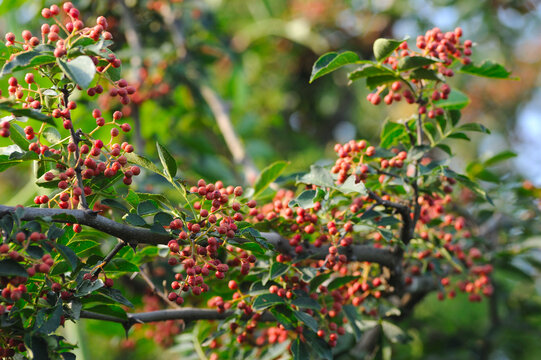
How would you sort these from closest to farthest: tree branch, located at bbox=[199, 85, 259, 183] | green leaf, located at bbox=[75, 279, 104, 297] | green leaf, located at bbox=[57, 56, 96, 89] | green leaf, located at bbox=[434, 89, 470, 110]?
green leaf, located at bbox=[57, 56, 96, 89]
green leaf, located at bbox=[75, 279, 104, 297]
green leaf, located at bbox=[434, 89, 470, 110]
tree branch, located at bbox=[199, 85, 259, 183]

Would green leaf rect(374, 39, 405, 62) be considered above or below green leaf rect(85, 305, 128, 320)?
above

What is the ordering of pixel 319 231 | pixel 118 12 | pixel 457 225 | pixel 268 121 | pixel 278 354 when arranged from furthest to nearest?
pixel 268 121
pixel 118 12
pixel 457 225
pixel 278 354
pixel 319 231

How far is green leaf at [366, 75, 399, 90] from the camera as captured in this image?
1.10 meters

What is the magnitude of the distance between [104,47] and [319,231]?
2.03ft

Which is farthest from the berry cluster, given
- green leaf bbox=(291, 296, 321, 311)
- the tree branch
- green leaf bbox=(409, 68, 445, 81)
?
the tree branch

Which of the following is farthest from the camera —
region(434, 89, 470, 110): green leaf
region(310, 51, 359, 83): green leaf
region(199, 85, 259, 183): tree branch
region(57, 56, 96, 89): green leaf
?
region(199, 85, 259, 183): tree branch

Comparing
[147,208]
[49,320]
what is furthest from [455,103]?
[49,320]

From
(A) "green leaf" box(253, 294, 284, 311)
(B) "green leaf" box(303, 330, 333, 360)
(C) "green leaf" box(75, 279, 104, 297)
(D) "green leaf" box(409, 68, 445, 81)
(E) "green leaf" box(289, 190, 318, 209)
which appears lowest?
(B) "green leaf" box(303, 330, 333, 360)

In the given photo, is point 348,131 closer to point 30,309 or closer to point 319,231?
point 319,231

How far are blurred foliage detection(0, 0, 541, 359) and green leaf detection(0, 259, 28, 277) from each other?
71 centimetres

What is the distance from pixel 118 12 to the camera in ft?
9.02

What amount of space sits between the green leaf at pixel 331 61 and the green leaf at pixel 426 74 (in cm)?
13

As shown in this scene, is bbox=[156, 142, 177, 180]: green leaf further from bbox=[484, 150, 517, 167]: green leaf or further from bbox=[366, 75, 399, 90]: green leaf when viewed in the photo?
bbox=[484, 150, 517, 167]: green leaf

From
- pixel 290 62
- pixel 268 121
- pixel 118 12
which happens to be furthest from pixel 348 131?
pixel 118 12
